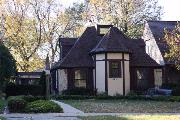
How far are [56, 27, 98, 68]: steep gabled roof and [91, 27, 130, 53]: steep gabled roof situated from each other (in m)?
1.70

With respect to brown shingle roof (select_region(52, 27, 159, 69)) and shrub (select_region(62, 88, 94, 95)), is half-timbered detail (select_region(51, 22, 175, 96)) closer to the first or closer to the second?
brown shingle roof (select_region(52, 27, 159, 69))

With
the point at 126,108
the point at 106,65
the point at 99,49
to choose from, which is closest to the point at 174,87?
the point at 106,65

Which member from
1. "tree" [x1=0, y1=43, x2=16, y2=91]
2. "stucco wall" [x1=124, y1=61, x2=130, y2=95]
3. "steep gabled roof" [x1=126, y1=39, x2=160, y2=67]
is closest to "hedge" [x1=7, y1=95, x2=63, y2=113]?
"tree" [x1=0, y1=43, x2=16, y2=91]

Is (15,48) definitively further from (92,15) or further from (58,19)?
(92,15)

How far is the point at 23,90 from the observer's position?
41188mm

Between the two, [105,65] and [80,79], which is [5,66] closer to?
[80,79]

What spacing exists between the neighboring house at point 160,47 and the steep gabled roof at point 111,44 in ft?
14.8

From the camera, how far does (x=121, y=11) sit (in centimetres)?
5816

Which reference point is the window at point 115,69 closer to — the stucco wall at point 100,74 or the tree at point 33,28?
the stucco wall at point 100,74

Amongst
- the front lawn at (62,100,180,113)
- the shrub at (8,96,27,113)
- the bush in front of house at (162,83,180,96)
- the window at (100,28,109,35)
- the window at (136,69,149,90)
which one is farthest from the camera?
the window at (100,28,109,35)

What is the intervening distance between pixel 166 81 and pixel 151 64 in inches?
118

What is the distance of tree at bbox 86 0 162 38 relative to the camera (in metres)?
57.8

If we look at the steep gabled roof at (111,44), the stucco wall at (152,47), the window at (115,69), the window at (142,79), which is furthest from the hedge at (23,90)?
the stucco wall at (152,47)

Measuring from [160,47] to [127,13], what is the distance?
12502 millimetres
